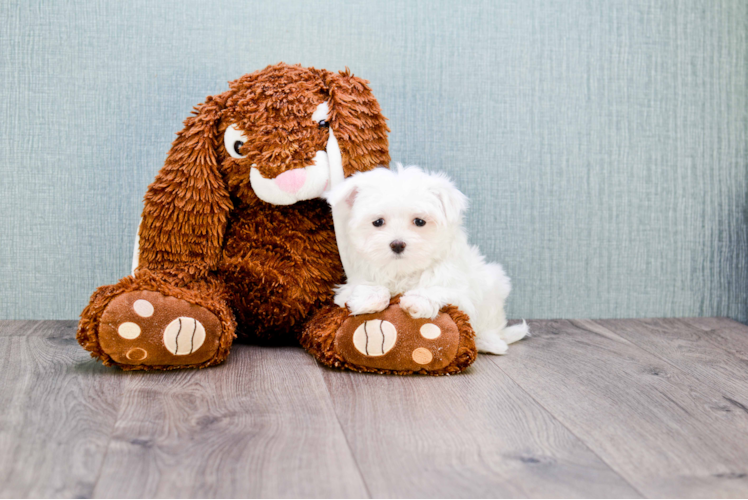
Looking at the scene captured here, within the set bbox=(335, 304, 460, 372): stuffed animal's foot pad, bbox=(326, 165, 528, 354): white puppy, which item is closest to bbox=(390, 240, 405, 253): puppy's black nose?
bbox=(326, 165, 528, 354): white puppy

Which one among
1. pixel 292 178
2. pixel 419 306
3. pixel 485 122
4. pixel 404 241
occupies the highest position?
pixel 485 122

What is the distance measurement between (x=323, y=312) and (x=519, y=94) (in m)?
0.73

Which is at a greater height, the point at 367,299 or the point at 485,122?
the point at 485,122

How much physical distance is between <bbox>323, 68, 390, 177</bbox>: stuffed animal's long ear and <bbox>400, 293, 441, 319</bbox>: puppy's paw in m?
0.27

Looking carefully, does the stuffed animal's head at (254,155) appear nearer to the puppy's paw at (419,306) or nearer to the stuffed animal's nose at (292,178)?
the stuffed animal's nose at (292,178)

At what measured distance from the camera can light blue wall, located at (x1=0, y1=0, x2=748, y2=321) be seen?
1.49 metres

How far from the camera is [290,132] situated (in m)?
1.20

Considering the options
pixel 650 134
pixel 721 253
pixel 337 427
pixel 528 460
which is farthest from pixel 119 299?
pixel 721 253

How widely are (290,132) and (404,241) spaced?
285 millimetres

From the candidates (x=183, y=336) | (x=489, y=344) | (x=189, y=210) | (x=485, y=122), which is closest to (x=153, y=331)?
(x=183, y=336)

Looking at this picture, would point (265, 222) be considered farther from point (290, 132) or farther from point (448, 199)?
point (448, 199)

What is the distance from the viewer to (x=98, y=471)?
29.4 inches

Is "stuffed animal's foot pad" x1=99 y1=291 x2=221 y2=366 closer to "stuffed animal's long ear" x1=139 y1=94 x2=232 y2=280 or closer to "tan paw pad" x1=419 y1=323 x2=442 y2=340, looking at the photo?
"stuffed animal's long ear" x1=139 y1=94 x2=232 y2=280

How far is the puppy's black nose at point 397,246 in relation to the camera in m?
1.12
